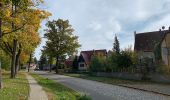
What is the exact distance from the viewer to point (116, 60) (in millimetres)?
48125

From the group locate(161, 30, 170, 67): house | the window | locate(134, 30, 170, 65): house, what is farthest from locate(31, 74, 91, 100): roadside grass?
locate(134, 30, 170, 65): house

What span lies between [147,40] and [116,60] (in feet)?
54.6

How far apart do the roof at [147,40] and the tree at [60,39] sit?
23.2 metres

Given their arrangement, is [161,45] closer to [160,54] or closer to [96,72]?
[160,54]

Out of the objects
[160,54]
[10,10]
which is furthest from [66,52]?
[10,10]

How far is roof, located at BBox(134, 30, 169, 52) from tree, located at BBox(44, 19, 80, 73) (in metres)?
23.2

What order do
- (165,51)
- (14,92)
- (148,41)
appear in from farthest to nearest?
(148,41) → (165,51) → (14,92)

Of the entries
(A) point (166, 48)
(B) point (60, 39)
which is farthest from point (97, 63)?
(B) point (60, 39)

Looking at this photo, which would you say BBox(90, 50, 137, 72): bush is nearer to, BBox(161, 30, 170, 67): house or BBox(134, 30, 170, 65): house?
BBox(161, 30, 170, 67): house

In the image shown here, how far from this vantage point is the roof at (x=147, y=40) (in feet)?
198

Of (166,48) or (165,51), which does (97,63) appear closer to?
(165,51)

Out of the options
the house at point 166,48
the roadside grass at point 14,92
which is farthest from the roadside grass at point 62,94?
the house at point 166,48

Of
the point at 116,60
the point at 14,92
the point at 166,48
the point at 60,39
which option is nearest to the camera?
the point at 14,92

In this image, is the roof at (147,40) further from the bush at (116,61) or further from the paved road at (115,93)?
the paved road at (115,93)
